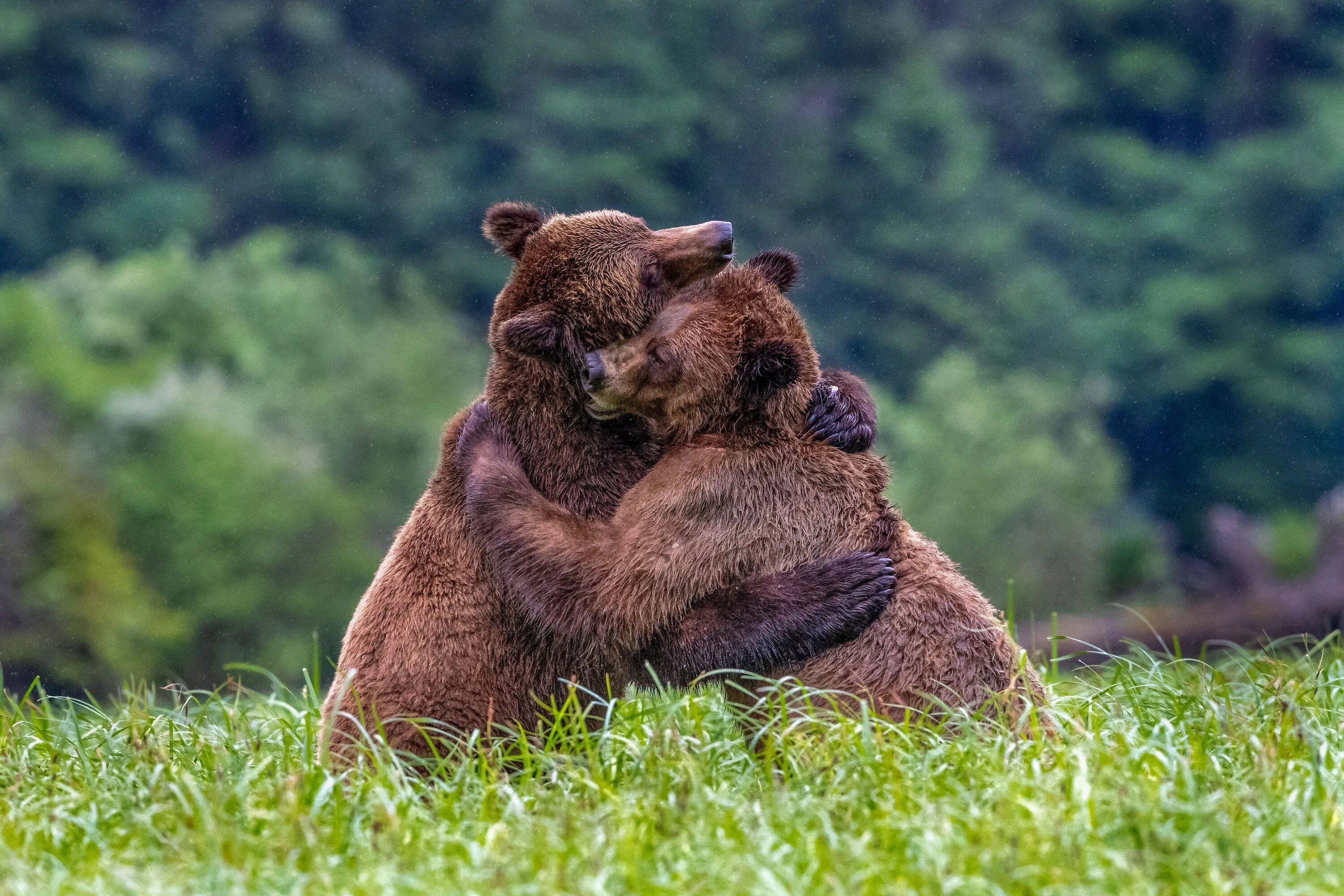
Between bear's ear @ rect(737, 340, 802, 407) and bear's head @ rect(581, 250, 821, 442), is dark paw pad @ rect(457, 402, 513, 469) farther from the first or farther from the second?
bear's ear @ rect(737, 340, 802, 407)

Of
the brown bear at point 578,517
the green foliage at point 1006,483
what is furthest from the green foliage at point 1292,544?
the brown bear at point 578,517

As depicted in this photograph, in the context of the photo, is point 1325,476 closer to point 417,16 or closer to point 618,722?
point 417,16

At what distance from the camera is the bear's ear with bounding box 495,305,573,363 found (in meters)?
3.44

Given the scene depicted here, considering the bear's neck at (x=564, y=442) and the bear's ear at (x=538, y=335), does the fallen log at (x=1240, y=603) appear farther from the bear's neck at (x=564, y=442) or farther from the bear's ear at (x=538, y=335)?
the bear's ear at (x=538, y=335)

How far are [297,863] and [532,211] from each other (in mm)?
1731

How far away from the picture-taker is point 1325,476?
2177 cm

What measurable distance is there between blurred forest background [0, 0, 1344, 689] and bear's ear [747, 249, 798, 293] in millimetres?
12621

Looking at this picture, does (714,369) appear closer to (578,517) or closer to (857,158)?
(578,517)

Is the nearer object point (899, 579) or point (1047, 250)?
point (899, 579)

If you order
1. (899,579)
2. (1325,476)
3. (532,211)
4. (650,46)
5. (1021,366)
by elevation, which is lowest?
(1325,476)

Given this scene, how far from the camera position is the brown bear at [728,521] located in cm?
332

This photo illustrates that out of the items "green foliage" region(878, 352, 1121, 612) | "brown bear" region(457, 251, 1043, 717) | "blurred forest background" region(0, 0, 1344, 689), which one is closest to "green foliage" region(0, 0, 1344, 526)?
"blurred forest background" region(0, 0, 1344, 689)

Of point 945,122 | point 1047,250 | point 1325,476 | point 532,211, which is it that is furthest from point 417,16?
point 532,211

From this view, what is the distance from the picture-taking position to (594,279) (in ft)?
11.6
